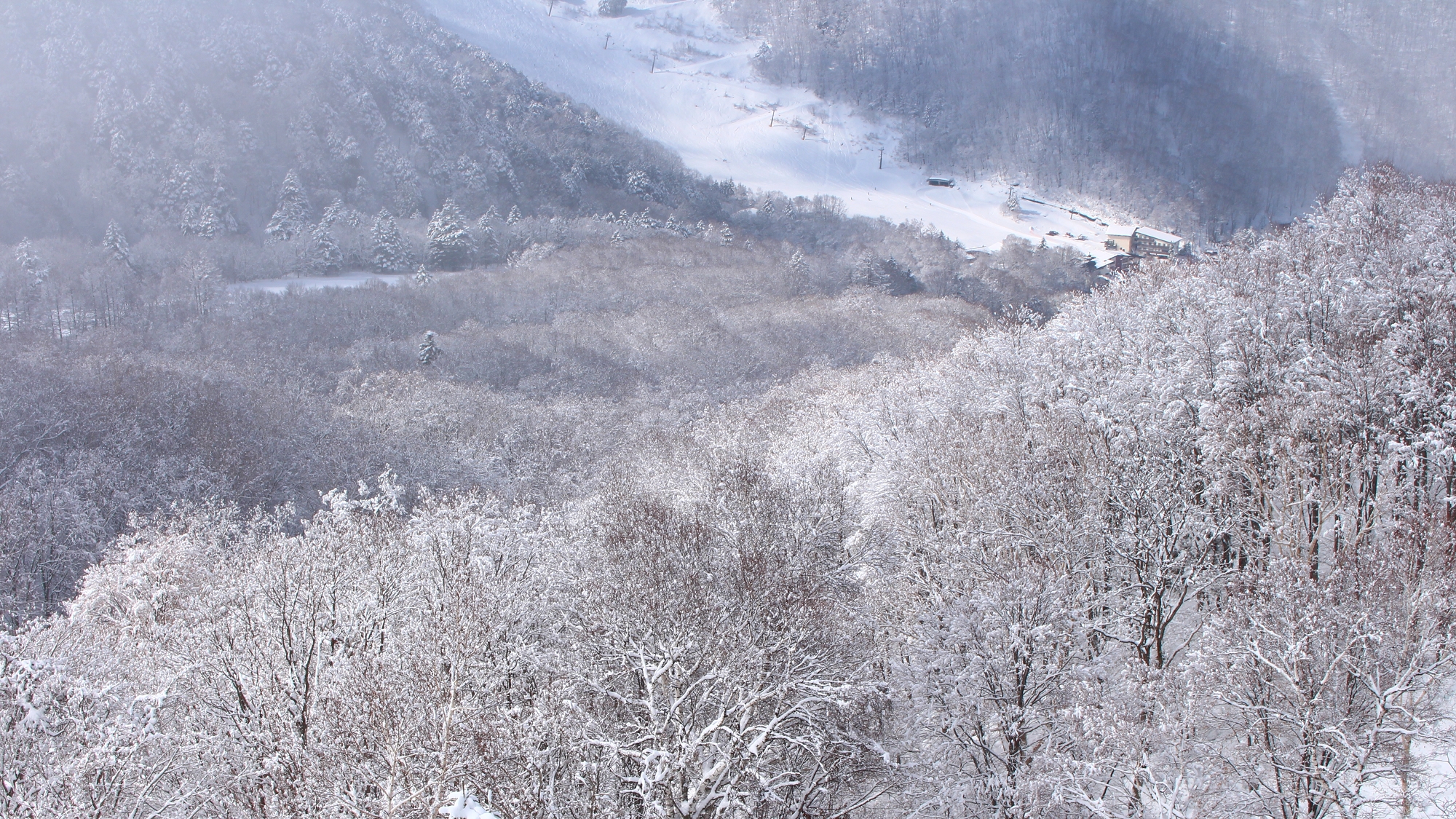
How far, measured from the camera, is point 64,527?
4088 centimetres

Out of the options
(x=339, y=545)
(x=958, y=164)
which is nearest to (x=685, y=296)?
(x=339, y=545)

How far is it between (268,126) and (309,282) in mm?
37080

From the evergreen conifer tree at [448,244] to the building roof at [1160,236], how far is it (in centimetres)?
8693

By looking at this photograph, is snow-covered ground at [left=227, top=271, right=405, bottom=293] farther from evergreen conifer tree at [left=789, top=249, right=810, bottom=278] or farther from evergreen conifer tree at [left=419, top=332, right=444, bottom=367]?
evergreen conifer tree at [left=789, top=249, right=810, bottom=278]

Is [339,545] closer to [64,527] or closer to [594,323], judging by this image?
[64,527]

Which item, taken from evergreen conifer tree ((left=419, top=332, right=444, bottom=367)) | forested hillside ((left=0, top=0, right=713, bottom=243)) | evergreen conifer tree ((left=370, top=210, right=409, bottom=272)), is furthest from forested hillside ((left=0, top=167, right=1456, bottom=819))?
forested hillside ((left=0, top=0, right=713, bottom=243))

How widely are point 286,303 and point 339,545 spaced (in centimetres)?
6604

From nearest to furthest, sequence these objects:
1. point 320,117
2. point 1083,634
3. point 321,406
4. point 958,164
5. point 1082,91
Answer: point 1083,634 → point 321,406 → point 320,117 → point 958,164 → point 1082,91

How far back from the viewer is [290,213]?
10056 cm

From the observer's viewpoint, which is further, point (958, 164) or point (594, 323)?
point (958, 164)

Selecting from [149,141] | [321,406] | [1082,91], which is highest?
[1082,91]

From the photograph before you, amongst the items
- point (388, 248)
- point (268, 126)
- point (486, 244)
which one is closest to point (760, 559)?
point (388, 248)

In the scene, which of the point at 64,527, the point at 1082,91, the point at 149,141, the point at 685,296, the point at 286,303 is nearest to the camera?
the point at 64,527

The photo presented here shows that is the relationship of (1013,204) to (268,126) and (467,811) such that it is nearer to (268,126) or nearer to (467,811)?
(268,126)
